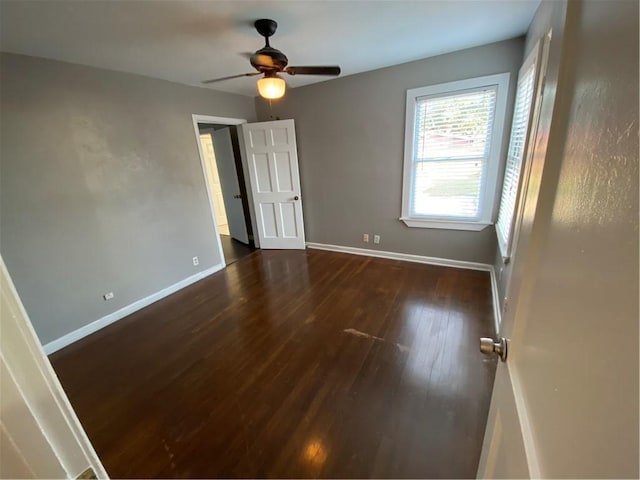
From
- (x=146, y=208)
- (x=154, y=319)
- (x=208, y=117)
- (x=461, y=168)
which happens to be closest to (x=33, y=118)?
(x=146, y=208)

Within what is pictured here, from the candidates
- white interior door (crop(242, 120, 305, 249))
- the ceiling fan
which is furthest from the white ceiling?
white interior door (crop(242, 120, 305, 249))

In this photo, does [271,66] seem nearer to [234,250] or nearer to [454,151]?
[454,151]

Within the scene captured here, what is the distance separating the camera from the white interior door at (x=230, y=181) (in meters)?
4.36

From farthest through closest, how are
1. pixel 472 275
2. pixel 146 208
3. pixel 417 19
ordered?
pixel 472 275
pixel 146 208
pixel 417 19

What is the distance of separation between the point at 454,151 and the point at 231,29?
96.4 inches

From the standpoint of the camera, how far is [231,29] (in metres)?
1.95

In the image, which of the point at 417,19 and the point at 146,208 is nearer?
the point at 417,19

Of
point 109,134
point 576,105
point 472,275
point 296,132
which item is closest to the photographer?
point 576,105

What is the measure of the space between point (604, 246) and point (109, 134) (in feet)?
11.2

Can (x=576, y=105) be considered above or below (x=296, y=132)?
below

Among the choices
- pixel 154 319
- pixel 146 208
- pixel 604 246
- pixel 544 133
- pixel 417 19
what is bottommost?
pixel 154 319

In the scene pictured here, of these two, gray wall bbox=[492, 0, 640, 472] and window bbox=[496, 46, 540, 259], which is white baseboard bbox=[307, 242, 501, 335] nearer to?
window bbox=[496, 46, 540, 259]

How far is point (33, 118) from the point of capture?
6.84 ft

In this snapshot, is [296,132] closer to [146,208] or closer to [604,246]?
[146,208]
